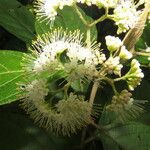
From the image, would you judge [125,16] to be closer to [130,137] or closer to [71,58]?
[71,58]

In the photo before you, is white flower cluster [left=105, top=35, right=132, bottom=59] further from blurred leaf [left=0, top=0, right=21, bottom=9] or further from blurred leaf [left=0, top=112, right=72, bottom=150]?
blurred leaf [left=0, top=0, right=21, bottom=9]

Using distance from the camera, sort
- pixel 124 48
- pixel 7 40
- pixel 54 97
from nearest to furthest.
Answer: pixel 124 48 < pixel 54 97 < pixel 7 40

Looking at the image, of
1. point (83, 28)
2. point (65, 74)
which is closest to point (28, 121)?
point (65, 74)

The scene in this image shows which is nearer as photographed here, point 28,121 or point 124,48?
point 124,48

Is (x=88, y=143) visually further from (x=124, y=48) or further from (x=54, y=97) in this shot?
(x=124, y=48)

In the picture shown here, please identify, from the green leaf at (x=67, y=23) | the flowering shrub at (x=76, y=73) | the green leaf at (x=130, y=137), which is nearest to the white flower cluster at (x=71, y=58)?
the flowering shrub at (x=76, y=73)

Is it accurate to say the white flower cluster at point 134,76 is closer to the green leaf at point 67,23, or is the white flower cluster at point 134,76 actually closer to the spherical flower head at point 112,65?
the spherical flower head at point 112,65
